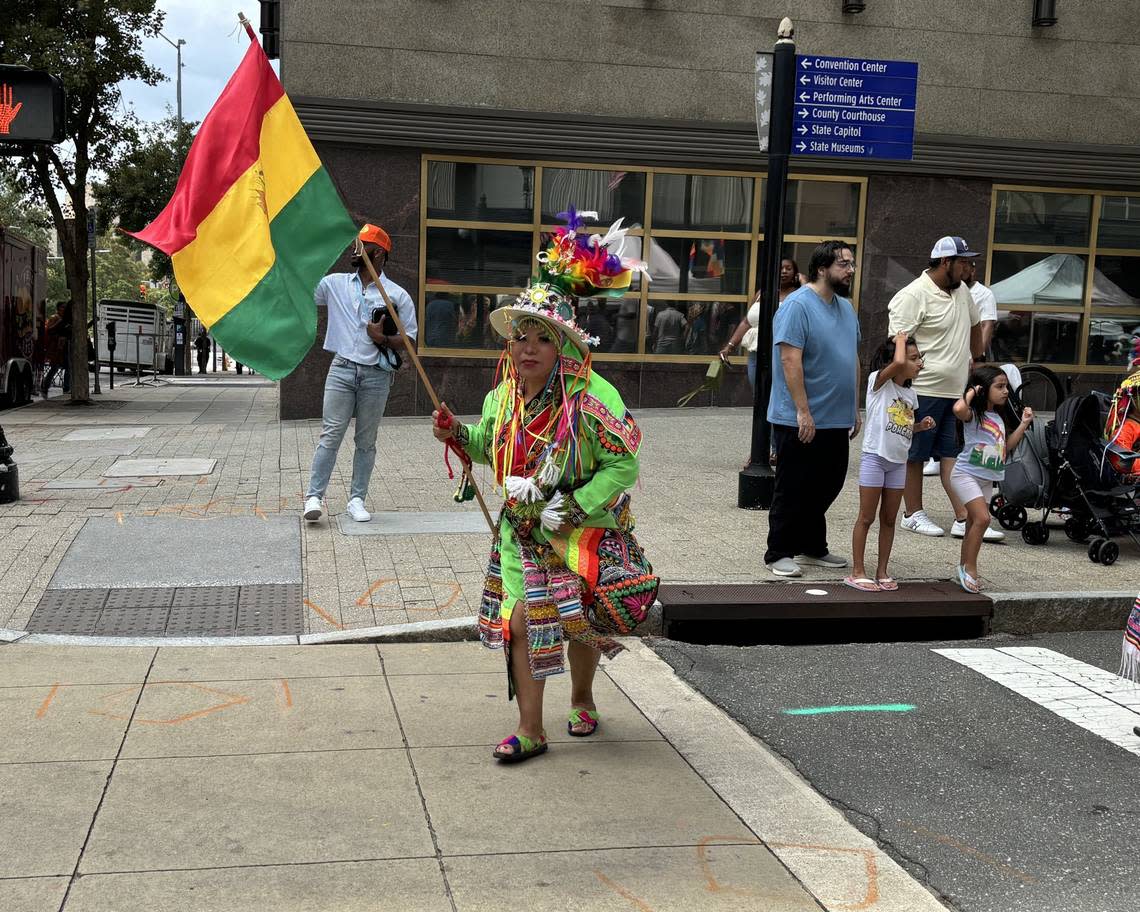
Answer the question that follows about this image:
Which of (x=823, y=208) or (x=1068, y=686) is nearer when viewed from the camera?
(x=1068, y=686)

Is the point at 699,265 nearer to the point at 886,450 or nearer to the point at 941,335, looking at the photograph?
the point at 941,335

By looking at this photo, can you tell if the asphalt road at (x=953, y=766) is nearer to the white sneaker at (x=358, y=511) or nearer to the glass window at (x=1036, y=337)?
the white sneaker at (x=358, y=511)

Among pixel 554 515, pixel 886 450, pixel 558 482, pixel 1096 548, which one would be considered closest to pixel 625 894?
pixel 554 515

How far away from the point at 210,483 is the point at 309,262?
5.37 m

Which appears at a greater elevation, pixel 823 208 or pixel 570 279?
pixel 823 208

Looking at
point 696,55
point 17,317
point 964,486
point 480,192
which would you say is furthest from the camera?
point 17,317

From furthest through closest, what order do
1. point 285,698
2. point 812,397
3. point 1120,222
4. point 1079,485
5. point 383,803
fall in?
1. point 1120,222
2. point 1079,485
3. point 812,397
4. point 285,698
5. point 383,803

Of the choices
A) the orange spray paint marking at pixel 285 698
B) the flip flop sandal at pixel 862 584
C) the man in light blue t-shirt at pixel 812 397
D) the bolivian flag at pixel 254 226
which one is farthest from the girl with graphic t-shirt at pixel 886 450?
the bolivian flag at pixel 254 226

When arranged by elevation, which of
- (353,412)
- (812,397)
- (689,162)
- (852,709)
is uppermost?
(689,162)

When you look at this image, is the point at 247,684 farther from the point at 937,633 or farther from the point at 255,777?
the point at 937,633

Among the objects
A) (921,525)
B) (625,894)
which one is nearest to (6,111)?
(921,525)

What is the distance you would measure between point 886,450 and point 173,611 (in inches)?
154

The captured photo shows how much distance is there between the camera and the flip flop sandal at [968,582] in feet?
22.4

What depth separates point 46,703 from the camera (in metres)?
4.86
